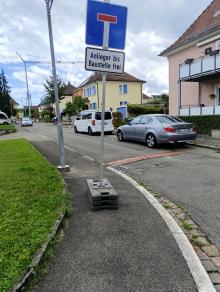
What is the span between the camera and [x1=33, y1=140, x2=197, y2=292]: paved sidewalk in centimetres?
333

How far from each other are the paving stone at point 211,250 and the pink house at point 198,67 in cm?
1645

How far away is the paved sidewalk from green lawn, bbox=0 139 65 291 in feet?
0.95

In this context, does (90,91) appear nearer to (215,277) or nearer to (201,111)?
(201,111)

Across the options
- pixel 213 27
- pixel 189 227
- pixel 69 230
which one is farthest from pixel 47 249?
pixel 213 27

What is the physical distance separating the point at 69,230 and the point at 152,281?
65.2 inches

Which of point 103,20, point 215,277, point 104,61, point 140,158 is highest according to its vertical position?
point 103,20

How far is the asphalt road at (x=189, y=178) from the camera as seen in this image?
565cm

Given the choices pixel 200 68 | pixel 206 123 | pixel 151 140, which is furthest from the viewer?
pixel 200 68

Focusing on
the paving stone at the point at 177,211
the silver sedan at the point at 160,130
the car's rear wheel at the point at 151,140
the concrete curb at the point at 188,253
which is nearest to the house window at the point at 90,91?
→ the silver sedan at the point at 160,130

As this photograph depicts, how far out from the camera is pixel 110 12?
18.3 feet

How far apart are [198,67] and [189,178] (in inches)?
587

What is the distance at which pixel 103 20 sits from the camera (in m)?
5.58

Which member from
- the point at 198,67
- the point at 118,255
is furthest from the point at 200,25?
the point at 118,255

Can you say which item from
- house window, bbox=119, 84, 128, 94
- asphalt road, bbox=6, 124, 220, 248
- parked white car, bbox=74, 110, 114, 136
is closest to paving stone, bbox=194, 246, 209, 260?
asphalt road, bbox=6, 124, 220, 248
